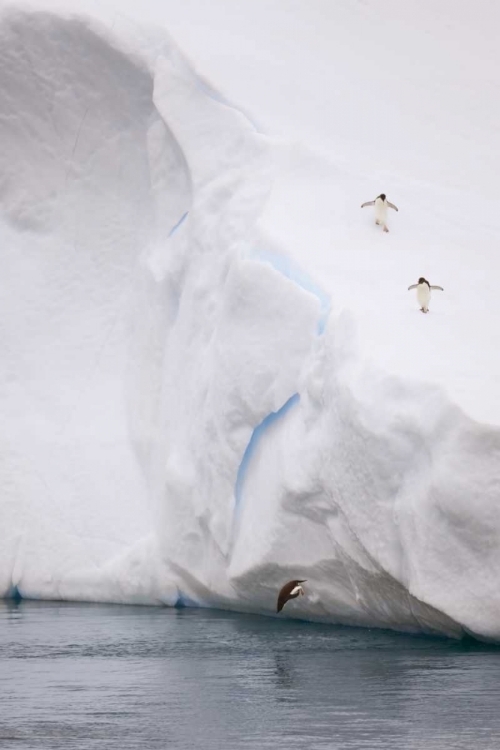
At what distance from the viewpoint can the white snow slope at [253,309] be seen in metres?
11.1

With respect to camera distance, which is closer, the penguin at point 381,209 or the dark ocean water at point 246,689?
the dark ocean water at point 246,689

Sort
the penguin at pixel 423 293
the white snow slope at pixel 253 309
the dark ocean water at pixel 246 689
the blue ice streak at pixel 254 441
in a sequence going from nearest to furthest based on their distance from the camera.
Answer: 1. the dark ocean water at pixel 246 689
2. the white snow slope at pixel 253 309
3. the penguin at pixel 423 293
4. the blue ice streak at pixel 254 441

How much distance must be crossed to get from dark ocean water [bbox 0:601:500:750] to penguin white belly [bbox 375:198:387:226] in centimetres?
472

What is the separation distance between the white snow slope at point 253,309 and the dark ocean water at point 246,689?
852mm

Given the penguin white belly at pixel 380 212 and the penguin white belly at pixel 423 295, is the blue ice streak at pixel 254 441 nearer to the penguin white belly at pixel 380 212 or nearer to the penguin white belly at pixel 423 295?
the penguin white belly at pixel 423 295

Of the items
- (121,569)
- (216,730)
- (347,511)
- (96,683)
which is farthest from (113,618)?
(216,730)

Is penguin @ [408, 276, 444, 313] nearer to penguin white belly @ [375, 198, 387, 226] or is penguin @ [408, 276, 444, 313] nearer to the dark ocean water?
penguin white belly @ [375, 198, 387, 226]

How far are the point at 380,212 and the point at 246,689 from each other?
743 centimetres

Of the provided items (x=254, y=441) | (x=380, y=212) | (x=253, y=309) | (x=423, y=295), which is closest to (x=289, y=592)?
(x=254, y=441)

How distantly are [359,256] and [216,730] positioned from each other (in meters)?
7.69

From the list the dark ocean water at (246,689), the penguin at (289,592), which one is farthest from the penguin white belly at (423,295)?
the dark ocean water at (246,689)

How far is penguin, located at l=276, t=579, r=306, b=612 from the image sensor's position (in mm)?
12641

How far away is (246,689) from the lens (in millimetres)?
8805

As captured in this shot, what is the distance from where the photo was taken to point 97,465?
18.2 meters
